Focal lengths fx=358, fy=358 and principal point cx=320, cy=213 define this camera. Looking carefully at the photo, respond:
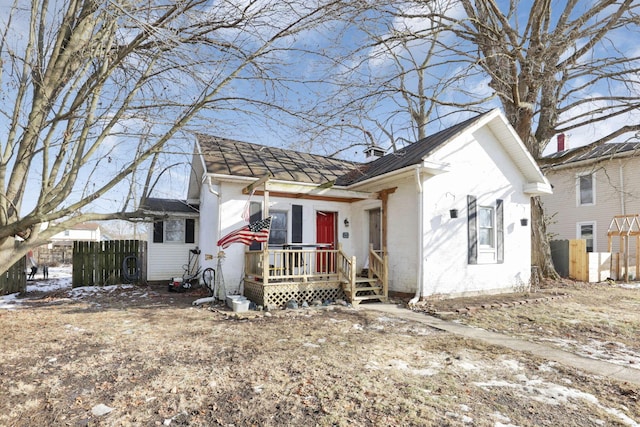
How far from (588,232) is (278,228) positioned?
16796mm

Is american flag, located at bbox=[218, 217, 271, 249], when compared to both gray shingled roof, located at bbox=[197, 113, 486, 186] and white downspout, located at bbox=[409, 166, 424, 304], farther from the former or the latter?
white downspout, located at bbox=[409, 166, 424, 304]

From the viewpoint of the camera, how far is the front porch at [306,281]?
838cm

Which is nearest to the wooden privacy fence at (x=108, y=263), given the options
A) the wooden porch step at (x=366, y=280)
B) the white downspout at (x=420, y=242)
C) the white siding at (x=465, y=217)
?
the wooden porch step at (x=366, y=280)

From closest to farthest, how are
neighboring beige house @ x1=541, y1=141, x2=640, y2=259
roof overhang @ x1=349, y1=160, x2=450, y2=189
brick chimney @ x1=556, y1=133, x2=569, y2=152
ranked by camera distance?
roof overhang @ x1=349, y1=160, x2=450, y2=189 < neighboring beige house @ x1=541, y1=141, x2=640, y2=259 < brick chimney @ x1=556, y1=133, x2=569, y2=152

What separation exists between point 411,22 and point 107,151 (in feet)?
32.7

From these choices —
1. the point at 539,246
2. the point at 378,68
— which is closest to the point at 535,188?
the point at 539,246

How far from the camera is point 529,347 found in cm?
539

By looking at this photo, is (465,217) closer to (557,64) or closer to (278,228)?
(278,228)

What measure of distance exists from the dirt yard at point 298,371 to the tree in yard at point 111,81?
2.19m

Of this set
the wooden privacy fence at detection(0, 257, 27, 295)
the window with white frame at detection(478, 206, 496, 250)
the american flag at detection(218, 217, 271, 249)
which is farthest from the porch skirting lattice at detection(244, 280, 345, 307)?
the wooden privacy fence at detection(0, 257, 27, 295)

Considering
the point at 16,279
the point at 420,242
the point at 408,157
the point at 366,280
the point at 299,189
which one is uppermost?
the point at 408,157

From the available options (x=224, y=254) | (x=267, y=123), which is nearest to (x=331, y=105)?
(x=267, y=123)

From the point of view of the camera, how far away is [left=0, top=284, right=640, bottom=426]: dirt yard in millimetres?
3234

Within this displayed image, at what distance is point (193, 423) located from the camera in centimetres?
309
